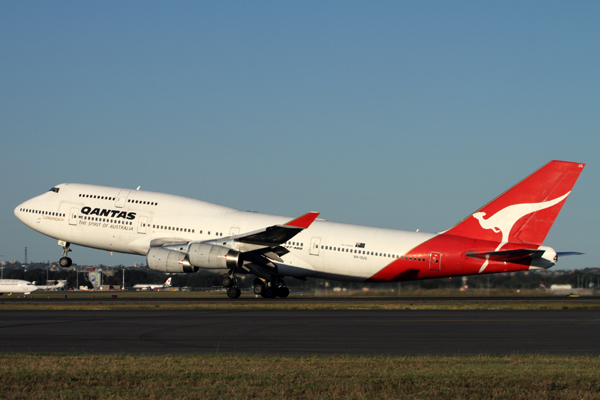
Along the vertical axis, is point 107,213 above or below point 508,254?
above

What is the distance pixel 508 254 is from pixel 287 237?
492 inches

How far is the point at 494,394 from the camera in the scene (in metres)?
9.23

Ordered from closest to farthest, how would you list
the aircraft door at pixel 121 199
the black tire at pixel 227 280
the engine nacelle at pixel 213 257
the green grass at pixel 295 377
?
the green grass at pixel 295 377 < the engine nacelle at pixel 213 257 < the black tire at pixel 227 280 < the aircraft door at pixel 121 199

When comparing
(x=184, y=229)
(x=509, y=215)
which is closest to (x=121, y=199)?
(x=184, y=229)

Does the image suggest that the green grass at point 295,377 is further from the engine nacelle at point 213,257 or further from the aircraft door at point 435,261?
the aircraft door at point 435,261

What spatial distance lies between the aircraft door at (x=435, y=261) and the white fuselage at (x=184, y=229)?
119 cm

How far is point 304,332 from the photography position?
17594mm

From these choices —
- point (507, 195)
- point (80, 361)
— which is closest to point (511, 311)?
point (507, 195)

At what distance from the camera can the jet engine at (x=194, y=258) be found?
3512cm

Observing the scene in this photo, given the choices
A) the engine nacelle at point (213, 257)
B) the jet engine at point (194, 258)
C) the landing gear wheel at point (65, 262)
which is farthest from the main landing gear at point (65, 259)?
the engine nacelle at point (213, 257)

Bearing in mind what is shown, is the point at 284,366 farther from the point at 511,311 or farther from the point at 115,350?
the point at 511,311

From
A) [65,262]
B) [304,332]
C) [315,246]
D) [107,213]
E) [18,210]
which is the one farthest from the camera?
[18,210]

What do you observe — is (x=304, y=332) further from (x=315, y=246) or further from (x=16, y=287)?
(x=16, y=287)

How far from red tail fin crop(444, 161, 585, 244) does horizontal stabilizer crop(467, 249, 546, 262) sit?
48.3 inches
